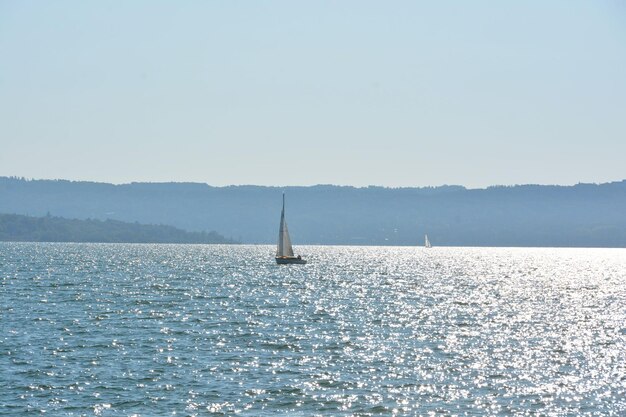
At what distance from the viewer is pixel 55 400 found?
1759 inches

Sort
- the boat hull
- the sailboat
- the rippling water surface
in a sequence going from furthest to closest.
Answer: the boat hull
the sailboat
the rippling water surface

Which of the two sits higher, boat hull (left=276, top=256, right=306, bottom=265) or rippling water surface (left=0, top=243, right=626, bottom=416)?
boat hull (left=276, top=256, right=306, bottom=265)

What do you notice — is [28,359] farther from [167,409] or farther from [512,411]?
[512,411]

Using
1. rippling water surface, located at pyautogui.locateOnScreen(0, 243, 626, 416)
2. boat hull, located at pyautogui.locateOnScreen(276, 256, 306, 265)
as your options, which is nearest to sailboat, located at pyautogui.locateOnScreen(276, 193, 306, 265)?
boat hull, located at pyautogui.locateOnScreen(276, 256, 306, 265)

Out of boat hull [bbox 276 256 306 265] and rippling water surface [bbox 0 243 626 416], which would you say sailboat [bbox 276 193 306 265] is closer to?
boat hull [bbox 276 256 306 265]

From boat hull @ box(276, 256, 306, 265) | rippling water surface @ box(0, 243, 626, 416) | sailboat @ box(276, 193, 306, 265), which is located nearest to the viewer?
rippling water surface @ box(0, 243, 626, 416)

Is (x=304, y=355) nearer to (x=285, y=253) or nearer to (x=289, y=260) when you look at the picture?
(x=289, y=260)

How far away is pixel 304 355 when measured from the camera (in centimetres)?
6025

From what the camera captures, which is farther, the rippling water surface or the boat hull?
the boat hull

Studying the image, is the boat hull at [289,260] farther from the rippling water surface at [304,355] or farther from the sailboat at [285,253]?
the rippling water surface at [304,355]

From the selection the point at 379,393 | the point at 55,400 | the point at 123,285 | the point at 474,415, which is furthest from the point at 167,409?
the point at 123,285

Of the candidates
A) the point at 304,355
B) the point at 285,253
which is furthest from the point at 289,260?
the point at 304,355

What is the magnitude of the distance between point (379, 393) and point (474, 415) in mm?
6343

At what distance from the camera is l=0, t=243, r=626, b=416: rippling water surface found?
45.3 metres
